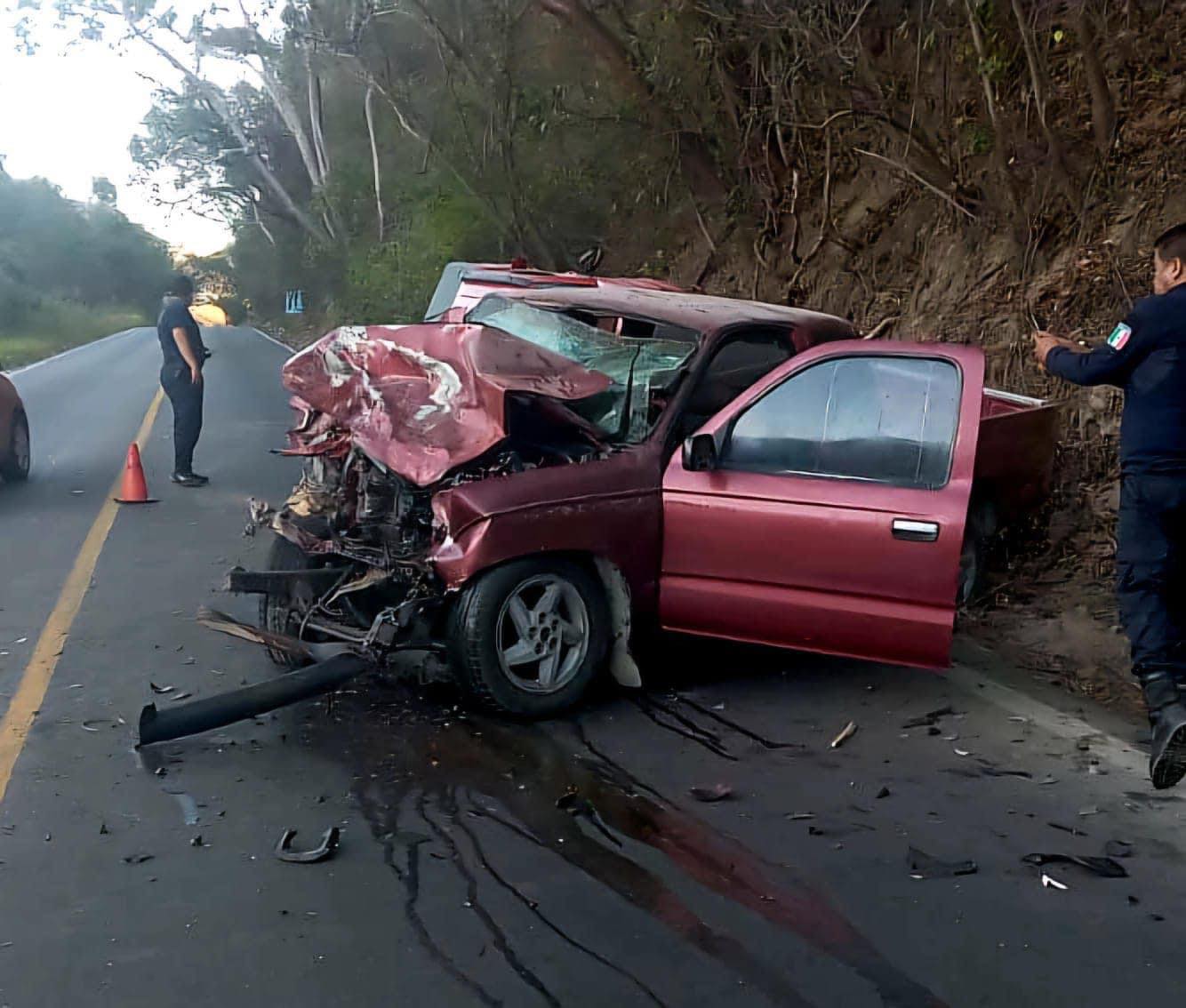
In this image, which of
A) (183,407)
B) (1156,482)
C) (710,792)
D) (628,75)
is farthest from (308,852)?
(628,75)

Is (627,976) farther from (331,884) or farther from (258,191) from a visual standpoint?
(258,191)

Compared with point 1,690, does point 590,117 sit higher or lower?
higher

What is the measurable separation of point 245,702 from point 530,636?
1214 millimetres

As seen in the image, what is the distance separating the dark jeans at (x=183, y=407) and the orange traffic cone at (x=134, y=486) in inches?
A: 24.9

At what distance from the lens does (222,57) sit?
4412 cm

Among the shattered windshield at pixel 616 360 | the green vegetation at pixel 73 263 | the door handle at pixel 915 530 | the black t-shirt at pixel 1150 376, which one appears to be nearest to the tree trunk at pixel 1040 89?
the shattered windshield at pixel 616 360

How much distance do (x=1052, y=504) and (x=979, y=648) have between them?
2.06 metres

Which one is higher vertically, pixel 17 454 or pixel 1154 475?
pixel 1154 475

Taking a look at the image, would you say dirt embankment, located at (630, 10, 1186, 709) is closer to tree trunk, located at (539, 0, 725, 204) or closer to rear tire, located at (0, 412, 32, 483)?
tree trunk, located at (539, 0, 725, 204)

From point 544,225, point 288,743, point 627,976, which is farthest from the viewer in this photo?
point 544,225

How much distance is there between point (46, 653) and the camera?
20.7 ft

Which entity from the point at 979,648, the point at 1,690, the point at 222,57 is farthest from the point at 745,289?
the point at 222,57

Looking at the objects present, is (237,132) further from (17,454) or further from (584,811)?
(584,811)

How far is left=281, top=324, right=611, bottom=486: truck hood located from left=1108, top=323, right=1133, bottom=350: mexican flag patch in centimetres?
220
